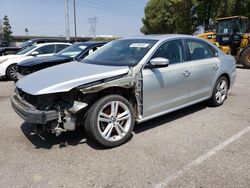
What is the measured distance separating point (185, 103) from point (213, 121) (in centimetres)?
62

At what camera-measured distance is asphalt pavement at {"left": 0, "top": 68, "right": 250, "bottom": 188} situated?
3.02m

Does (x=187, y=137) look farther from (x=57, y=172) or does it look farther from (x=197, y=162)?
(x=57, y=172)

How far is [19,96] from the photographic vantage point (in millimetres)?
4059

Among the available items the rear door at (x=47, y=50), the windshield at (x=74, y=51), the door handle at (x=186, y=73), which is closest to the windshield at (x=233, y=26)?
the rear door at (x=47, y=50)

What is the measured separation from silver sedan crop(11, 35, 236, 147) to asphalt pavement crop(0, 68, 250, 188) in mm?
340

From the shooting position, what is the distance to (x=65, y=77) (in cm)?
375

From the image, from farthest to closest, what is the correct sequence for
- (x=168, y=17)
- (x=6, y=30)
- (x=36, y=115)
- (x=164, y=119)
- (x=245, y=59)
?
(x=6, y=30)
(x=168, y=17)
(x=245, y=59)
(x=164, y=119)
(x=36, y=115)

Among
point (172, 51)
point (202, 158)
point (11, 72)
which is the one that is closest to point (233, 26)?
point (11, 72)

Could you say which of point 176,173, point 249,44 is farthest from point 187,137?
point 249,44

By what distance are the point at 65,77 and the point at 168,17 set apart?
1628 inches

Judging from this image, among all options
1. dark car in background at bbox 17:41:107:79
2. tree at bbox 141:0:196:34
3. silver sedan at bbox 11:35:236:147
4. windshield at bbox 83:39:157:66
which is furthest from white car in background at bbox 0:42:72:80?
tree at bbox 141:0:196:34

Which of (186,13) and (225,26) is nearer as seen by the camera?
(225,26)

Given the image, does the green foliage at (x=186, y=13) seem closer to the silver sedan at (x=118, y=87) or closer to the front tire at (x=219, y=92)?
the front tire at (x=219, y=92)

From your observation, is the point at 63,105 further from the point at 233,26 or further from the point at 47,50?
the point at 233,26
